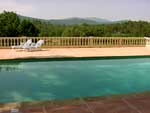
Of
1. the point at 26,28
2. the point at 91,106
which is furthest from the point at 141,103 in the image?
the point at 26,28

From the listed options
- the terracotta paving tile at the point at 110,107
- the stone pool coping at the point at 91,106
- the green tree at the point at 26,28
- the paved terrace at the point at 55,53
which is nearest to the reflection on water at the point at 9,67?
the paved terrace at the point at 55,53

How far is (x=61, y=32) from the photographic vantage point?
24.9 metres

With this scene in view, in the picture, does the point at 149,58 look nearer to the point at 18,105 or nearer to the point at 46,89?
the point at 46,89

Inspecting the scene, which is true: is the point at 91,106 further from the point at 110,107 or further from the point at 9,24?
the point at 9,24

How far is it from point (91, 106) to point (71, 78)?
3739mm

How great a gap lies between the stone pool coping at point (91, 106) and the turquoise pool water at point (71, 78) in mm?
1696

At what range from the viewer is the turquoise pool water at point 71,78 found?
6.14 metres

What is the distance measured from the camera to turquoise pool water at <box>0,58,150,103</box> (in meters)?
6.14

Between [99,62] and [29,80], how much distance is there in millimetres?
3575

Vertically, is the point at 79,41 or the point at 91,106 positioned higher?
the point at 79,41

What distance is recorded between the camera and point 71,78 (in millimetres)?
7633

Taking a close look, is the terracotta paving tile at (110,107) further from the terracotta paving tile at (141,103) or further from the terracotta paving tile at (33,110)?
the terracotta paving tile at (33,110)

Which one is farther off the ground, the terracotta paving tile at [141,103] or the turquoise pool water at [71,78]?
the terracotta paving tile at [141,103]

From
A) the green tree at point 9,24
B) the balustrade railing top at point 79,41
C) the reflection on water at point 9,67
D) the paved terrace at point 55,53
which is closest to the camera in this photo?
the reflection on water at point 9,67
